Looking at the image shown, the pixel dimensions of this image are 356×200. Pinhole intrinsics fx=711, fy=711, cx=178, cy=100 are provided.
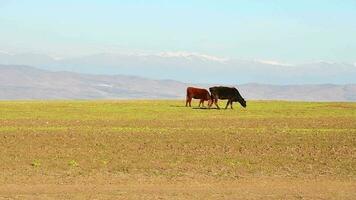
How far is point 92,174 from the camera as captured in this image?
21656mm

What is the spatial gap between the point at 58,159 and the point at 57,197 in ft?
21.3

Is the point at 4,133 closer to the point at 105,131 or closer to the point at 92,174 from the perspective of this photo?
the point at 105,131

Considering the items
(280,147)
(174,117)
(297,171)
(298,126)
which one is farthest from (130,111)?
(297,171)

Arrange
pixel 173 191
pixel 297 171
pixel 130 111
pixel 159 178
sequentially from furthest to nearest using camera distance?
pixel 130 111 → pixel 297 171 → pixel 159 178 → pixel 173 191

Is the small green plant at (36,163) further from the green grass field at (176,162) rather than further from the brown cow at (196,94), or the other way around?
the brown cow at (196,94)

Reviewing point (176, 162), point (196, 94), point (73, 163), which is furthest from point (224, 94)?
point (73, 163)

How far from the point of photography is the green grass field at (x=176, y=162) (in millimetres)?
19156

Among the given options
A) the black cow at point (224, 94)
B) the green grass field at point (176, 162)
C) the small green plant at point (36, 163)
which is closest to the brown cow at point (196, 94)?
the black cow at point (224, 94)

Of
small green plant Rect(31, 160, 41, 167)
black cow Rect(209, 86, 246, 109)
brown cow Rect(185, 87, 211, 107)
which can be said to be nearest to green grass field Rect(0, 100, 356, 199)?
small green plant Rect(31, 160, 41, 167)

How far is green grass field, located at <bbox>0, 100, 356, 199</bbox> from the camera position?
62.8 feet

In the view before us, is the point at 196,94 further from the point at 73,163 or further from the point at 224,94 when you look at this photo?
the point at 73,163

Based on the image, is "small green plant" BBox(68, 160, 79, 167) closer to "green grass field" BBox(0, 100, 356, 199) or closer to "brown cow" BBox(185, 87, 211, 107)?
"green grass field" BBox(0, 100, 356, 199)

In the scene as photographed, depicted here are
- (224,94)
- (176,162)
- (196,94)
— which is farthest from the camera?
(196,94)

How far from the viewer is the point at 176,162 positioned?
77.7 feet
